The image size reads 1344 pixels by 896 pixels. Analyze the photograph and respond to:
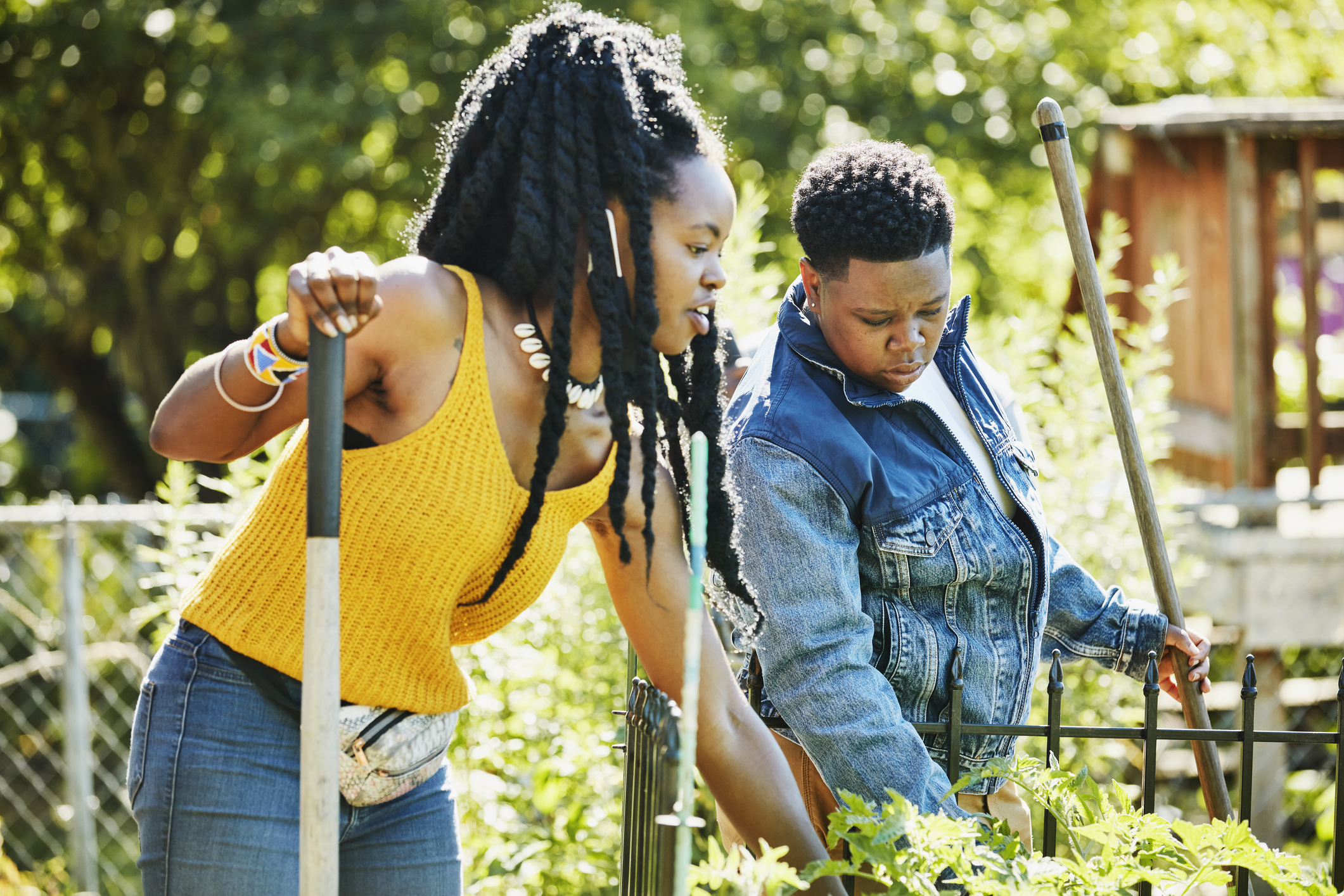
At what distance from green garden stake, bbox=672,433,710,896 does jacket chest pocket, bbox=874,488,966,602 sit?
2.46ft

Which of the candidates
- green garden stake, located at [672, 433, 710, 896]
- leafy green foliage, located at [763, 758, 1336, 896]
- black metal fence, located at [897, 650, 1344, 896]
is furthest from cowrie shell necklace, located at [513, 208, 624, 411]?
black metal fence, located at [897, 650, 1344, 896]

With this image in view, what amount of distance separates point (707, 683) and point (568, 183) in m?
0.81

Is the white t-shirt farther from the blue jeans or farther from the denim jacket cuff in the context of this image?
the blue jeans

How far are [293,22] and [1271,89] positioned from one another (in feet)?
25.2

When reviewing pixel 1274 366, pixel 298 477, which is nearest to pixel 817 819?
pixel 298 477

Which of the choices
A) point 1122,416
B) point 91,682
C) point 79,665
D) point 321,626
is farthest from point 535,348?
point 91,682

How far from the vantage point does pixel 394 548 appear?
1.69m

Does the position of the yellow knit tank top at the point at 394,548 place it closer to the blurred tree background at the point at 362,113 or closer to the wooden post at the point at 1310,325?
the blurred tree background at the point at 362,113

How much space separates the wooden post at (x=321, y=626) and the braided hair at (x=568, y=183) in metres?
0.35

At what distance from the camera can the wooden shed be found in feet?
22.0

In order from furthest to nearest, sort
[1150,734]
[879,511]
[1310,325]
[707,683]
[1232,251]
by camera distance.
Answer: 1. [1232,251]
2. [1310,325]
3. [1150,734]
4. [879,511]
5. [707,683]

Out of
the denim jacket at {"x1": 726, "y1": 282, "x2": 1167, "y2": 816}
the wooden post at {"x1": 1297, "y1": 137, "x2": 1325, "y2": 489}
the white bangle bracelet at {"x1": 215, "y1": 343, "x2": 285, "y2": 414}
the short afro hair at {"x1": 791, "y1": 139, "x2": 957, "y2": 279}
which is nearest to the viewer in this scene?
the white bangle bracelet at {"x1": 215, "y1": 343, "x2": 285, "y2": 414}

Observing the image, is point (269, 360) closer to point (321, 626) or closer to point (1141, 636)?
point (321, 626)

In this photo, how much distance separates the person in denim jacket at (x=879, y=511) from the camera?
2.00 m
